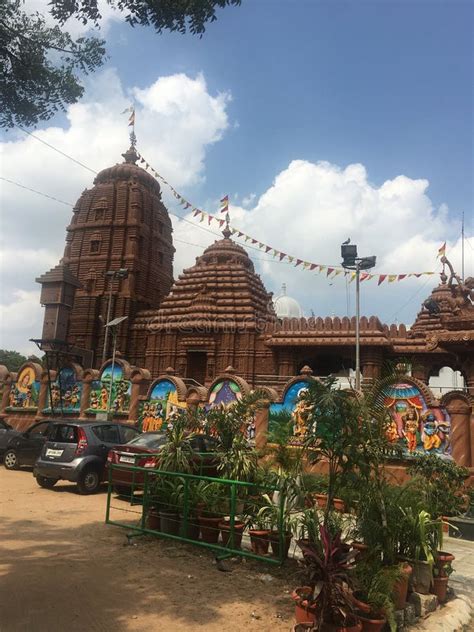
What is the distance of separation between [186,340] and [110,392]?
9.52m

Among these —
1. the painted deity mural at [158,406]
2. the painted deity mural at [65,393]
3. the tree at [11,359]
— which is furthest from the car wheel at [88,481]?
the tree at [11,359]

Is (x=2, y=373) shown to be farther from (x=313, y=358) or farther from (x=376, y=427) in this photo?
(x=376, y=427)

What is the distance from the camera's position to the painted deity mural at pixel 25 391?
871 inches

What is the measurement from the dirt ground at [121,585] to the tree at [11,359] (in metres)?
53.1

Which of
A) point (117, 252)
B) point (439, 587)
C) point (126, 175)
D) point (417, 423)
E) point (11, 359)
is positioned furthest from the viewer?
point (11, 359)

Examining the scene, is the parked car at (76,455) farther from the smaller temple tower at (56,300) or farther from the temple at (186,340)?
the smaller temple tower at (56,300)

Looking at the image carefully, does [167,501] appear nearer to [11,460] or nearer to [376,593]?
[376,593]

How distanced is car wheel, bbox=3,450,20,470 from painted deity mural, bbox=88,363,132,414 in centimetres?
488

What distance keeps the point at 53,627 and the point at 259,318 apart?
24.6 meters

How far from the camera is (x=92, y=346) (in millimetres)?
32219

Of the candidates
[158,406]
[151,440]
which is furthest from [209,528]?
[158,406]

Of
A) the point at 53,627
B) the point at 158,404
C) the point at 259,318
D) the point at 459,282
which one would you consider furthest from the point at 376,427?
the point at 259,318

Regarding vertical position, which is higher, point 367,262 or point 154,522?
point 367,262

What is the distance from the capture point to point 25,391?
22.5 m
